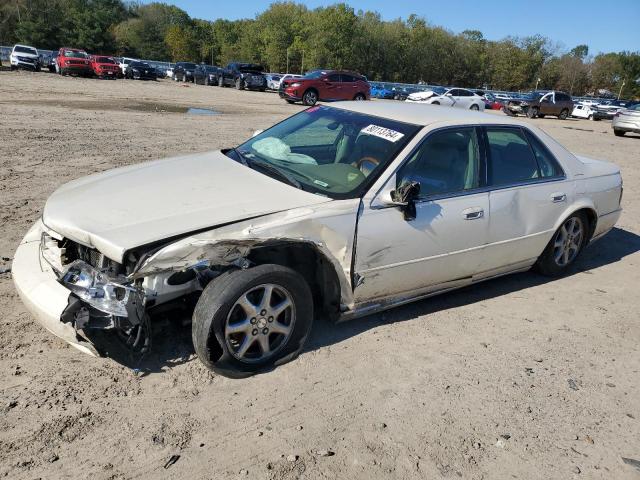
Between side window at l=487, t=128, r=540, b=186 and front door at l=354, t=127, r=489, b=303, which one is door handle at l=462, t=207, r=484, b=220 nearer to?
front door at l=354, t=127, r=489, b=303

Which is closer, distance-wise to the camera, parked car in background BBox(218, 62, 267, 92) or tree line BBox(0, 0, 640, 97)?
parked car in background BBox(218, 62, 267, 92)

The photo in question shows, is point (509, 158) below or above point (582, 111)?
below

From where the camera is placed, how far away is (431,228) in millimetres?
3545

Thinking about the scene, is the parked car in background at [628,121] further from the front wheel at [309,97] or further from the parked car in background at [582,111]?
the parked car in background at [582,111]

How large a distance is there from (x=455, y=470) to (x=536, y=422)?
2.24ft

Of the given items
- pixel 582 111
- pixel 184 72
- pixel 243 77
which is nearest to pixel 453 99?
pixel 582 111

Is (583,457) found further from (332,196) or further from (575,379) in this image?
(332,196)

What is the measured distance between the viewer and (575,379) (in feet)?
10.9

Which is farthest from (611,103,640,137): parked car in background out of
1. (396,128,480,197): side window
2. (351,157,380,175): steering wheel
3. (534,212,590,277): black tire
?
(351,157,380,175): steering wheel

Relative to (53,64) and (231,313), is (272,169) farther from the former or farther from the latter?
(53,64)

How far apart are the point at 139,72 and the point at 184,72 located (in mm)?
3449

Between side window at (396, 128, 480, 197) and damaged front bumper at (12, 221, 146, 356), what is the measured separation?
74.1 inches

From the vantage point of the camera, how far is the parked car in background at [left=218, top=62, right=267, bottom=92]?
118 feet

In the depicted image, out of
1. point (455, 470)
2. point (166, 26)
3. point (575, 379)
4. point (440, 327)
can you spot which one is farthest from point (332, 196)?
point (166, 26)
